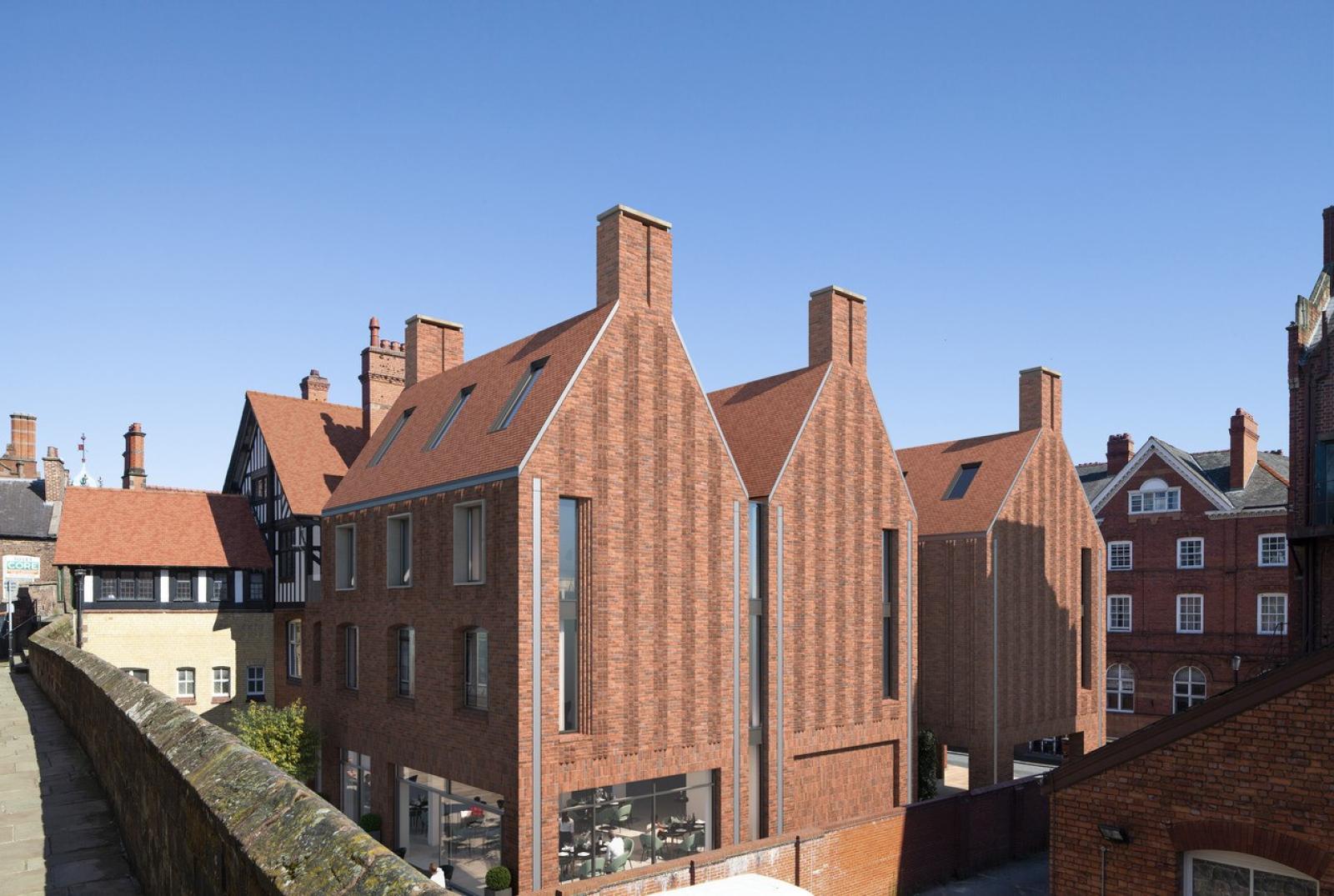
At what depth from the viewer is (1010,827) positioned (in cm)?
2878

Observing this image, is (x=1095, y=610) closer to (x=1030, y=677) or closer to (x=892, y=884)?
(x=1030, y=677)

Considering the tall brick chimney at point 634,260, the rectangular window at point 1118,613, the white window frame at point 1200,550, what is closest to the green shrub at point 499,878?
the tall brick chimney at point 634,260

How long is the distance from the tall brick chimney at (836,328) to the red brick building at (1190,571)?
23.3 m

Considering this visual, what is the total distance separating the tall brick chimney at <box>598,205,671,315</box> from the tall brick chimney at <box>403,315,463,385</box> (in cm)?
1096

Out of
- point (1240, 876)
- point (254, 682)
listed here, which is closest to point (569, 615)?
point (1240, 876)

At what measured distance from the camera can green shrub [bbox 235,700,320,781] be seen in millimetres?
28766

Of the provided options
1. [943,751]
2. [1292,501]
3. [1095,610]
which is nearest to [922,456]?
[1095,610]

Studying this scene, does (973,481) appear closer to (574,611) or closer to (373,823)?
(574,611)

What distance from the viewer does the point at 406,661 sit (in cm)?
2598

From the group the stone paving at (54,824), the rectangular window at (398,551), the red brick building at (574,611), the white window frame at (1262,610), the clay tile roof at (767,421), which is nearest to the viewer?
the stone paving at (54,824)

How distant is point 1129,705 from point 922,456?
17.5 meters

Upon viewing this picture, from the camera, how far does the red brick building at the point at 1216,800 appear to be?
14.8 metres

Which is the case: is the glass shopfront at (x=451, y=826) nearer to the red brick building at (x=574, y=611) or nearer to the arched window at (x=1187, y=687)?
the red brick building at (x=574, y=611)

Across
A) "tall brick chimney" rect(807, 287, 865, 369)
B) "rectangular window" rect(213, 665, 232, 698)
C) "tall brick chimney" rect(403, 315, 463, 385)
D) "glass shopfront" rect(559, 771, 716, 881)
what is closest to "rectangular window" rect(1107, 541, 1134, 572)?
"tall brick chimney" rect(807, 287, 865, 369)
